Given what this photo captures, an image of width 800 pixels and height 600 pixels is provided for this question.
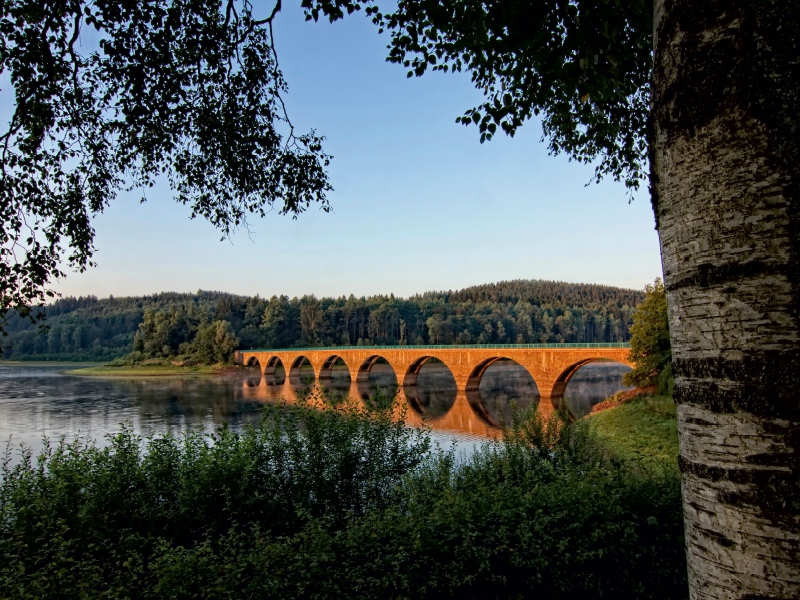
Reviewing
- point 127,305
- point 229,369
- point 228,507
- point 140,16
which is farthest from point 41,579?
point 127,305

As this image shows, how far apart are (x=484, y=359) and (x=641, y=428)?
2213 centimetres

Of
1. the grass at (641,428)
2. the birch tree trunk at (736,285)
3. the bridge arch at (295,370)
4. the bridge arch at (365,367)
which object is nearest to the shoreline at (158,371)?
the bridge arch at (295,370)

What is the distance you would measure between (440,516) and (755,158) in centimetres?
538

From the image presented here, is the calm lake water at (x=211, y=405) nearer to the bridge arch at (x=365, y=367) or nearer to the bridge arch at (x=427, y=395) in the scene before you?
the bridge arch at (x=427, y=395)

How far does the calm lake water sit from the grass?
307cm

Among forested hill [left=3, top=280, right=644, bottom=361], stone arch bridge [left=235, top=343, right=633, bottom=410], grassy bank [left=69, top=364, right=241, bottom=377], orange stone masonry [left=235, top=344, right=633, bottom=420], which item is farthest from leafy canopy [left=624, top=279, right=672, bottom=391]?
forested hill [left=3, top=280, right=644, bottom=361]

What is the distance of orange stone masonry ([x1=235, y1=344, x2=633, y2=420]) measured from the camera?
32688mm

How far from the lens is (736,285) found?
1.54 metres

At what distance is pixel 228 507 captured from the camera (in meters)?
7.27

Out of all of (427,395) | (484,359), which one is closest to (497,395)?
(484,359)

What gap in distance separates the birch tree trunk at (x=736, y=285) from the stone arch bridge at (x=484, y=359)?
90.6ft

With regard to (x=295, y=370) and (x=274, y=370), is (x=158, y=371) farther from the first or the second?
(x=295, y=370)

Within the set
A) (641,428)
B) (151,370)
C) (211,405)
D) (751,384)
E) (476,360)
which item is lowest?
(211,405)

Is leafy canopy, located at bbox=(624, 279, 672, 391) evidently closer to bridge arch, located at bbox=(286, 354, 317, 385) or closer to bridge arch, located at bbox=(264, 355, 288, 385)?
bridge arch, located at bbox=(286, 354, 317, 385)
